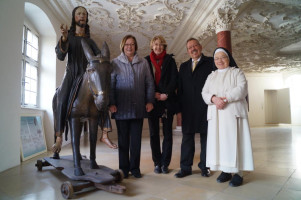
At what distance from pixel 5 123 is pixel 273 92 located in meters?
20.4

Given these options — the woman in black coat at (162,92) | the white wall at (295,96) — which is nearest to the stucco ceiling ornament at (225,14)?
the woman in black coat at (162,92)

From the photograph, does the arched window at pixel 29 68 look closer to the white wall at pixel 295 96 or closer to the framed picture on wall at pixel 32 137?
the framed picture on wall at pixel 32 137

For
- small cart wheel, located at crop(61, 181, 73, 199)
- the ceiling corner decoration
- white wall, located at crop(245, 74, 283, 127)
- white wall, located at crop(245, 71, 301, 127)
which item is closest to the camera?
small cart wheel, located at crop(61, 181, 73, 199)

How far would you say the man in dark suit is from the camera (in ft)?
9.71

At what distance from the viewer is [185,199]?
2.10 meters

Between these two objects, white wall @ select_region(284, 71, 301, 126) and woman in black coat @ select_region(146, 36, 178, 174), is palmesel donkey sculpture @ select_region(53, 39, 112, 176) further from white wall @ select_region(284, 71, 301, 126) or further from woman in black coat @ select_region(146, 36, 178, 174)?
white wall @ select_region(284, 71, 301, 126)

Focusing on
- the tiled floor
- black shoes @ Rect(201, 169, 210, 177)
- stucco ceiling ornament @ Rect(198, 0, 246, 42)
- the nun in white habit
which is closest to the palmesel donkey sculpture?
the tiled floor

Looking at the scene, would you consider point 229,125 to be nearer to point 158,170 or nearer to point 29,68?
point 158,170

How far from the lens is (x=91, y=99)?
2.47 meters

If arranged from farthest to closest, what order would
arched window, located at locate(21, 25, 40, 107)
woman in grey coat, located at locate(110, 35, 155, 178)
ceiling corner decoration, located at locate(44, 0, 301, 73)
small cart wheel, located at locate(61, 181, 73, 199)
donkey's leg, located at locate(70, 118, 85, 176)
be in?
ceiling corner decoration, located at locate(44, 0, 301, 73), arched window, located at locate(21, 25, 40, 107), woman in grey coat, located at locate(110, 35, 155, 178), donkey's leg, located at locate(70, 118, 85, 176), small cart wheel, located at locate(61, 181, 73, 199)

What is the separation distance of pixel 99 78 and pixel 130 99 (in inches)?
27.1

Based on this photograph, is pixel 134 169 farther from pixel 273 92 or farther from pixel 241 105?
pixel 273 92

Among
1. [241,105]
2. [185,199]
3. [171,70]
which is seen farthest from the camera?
[171,70]

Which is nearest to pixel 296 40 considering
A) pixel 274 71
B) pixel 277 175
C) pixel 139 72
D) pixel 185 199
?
pixel 274 71
